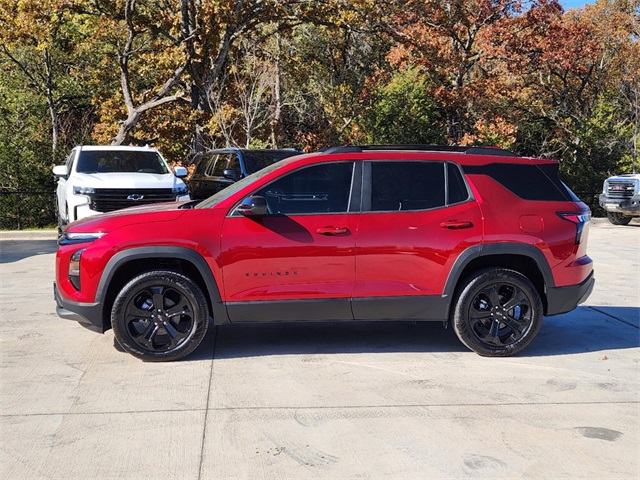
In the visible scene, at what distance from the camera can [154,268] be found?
20.1 feet

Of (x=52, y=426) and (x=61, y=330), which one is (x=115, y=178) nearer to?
(x=61, y=330)

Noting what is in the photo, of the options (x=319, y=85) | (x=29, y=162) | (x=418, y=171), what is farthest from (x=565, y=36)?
(x=418, y=171)

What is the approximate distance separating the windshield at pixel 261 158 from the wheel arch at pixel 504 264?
838 centimetres

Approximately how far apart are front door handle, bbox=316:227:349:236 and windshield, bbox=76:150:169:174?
8322mm

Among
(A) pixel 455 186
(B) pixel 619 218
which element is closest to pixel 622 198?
(B) pixel 619 218

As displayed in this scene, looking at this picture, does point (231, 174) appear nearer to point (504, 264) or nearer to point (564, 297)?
point (504, 264)

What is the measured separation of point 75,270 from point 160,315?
817mm

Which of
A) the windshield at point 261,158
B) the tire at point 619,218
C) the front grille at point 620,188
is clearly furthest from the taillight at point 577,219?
the tire at point 619,218

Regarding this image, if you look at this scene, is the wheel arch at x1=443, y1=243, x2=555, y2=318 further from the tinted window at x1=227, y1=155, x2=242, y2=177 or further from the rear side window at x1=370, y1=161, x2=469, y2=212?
the tinted window at x1=227, y1=155, x2=242, y2=177

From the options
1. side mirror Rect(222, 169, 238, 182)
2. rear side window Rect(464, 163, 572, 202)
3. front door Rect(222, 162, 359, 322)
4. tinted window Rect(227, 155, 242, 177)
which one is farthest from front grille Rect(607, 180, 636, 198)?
front door Rect(222, 162, 359, 322)

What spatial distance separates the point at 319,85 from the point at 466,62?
5225mm

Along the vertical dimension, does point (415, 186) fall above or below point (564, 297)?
above

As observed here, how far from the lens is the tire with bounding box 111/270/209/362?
5.94 meters

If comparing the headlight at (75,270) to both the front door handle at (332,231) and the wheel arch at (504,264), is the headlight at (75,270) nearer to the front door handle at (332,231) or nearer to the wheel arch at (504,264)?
the front door handle at (332,231)
